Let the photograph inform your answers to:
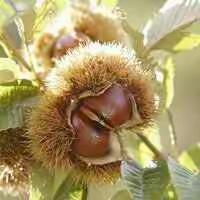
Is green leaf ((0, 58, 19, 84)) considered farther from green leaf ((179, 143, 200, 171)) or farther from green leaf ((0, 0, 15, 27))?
green leaf ((179, 143, 200, 171))

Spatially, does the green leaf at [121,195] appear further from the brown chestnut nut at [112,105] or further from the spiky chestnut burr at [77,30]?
the spiky chestnut burr at [77,30]

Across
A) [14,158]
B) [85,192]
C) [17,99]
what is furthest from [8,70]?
[85,192]

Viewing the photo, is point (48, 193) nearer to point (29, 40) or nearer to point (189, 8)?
Answer: point (29, 40)

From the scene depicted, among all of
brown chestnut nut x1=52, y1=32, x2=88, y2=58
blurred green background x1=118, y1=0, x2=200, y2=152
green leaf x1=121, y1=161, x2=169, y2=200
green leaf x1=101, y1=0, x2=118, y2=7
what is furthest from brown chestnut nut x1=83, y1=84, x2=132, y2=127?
blurred green background x1=118, y1=0, x2=200, y2=152

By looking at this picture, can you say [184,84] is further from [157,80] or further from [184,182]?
[184,182]

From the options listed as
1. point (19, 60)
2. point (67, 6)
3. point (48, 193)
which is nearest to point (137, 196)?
point (48, 193)

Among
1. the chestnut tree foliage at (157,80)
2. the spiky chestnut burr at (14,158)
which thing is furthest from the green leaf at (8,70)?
the spiky chestnut burr at (14,158)
